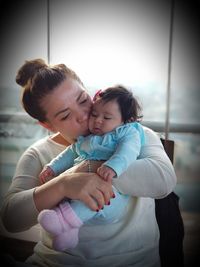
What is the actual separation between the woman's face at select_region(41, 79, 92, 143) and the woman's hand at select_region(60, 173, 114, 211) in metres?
0.12

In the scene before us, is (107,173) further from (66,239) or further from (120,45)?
(120,45)

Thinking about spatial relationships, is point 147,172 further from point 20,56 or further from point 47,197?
point 20,56

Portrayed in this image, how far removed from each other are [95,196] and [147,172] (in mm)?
109

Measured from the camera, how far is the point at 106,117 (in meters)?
0.69

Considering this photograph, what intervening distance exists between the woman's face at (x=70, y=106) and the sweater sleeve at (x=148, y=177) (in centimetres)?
14

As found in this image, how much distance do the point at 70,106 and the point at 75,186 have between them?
6.7 inches

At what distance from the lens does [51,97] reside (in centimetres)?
71

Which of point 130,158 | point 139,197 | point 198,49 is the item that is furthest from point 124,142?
point 198,49

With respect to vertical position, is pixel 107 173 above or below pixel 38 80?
below

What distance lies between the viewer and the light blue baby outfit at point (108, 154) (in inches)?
25.0

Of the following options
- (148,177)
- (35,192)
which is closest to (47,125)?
(35,192)

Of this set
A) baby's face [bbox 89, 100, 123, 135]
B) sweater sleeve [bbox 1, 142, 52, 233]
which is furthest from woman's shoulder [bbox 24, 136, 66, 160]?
baby's face [bbox 89, 100, 123, 135]

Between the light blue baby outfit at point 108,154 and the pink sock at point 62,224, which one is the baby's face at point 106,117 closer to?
the light blue baby outfit at point 108,154

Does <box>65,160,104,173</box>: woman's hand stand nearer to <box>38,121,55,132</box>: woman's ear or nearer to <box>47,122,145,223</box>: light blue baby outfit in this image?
<box>47,122,145,223</box>: light blue baby outfit
